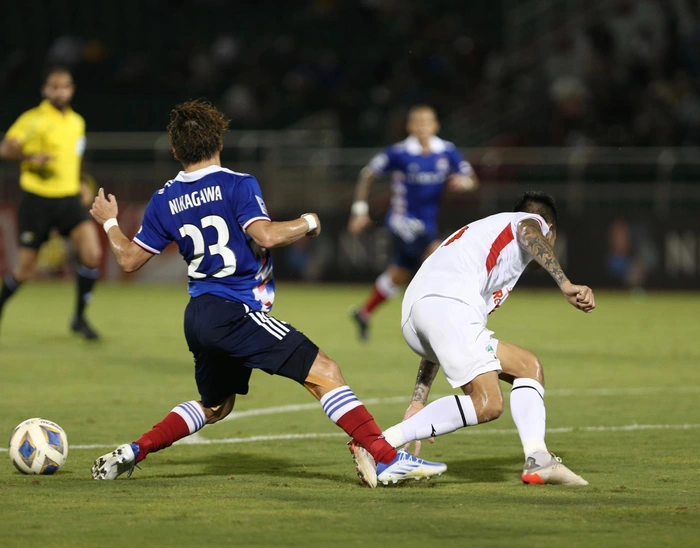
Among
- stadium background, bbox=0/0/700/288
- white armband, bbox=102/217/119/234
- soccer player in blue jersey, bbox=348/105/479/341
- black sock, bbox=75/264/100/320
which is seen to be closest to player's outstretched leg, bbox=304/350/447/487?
white armband, bbox=102/217/119/234

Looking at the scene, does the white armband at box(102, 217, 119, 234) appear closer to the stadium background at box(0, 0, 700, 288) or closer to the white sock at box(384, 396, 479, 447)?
the white sock at box(384, 396, 479, 447)

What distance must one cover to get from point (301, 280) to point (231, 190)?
54.5 ft

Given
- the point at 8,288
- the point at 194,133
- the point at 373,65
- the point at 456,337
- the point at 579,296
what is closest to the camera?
the point at 579,296

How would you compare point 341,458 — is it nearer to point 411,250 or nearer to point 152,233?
point 152,233

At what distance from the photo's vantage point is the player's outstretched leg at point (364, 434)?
218 inches

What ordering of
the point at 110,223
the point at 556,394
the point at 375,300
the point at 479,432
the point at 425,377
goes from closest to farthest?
1. the point at 110,223
2. the point at 425,377
3. the point at 479,432
4. the point at 556,394
5. the point at 375,300

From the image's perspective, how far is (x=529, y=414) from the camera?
5.74m

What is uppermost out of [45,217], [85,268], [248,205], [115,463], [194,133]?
[194,133]

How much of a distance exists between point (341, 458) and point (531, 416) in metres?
1.32

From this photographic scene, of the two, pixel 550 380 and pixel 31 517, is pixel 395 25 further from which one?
pixel 31 517

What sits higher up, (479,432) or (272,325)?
(272,325)

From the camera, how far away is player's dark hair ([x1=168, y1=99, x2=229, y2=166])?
580 cm

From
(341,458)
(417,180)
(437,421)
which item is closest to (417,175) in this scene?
(417,180)

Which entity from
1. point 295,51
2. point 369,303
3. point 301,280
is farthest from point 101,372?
point 295,51
